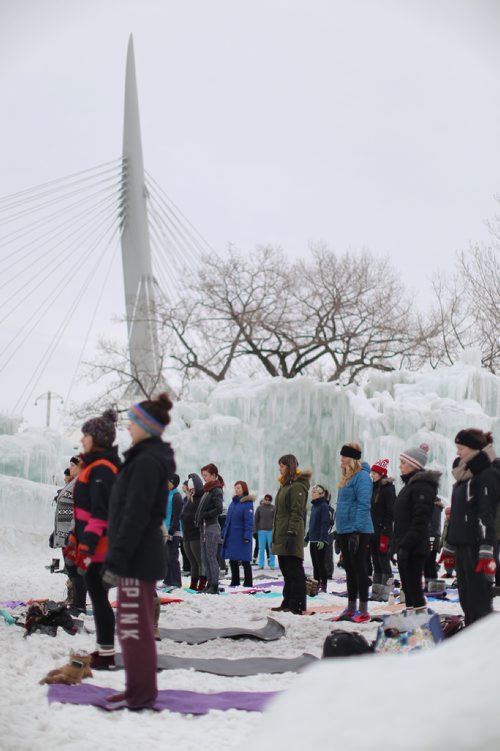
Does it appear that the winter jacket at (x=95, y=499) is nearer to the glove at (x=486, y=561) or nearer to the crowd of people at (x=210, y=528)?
the crowd of people at (x=210, y=528)

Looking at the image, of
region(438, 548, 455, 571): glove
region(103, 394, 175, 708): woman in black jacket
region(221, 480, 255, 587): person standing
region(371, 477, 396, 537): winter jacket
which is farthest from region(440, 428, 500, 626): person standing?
region(221, 480, 255, 587): person standing

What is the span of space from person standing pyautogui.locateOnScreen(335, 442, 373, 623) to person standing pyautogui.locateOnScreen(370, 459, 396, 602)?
1659mm

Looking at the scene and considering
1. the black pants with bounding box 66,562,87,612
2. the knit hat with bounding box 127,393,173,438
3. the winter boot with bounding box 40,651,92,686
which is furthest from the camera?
the black pants with bounding box 66,562,87,612

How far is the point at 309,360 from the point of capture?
34062 millimetres

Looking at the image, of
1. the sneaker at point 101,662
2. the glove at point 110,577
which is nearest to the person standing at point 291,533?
→ the sneaker at point 101,662

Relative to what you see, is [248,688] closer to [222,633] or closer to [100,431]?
[100,431]

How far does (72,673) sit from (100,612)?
0.63 metres

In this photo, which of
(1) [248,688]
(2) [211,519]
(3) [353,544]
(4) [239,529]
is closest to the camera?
(1) [248,688]

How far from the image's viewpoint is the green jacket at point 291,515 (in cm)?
997

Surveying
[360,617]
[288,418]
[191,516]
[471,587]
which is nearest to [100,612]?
[471,587]

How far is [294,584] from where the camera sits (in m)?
9.89

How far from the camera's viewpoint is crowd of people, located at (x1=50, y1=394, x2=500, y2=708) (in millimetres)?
5191

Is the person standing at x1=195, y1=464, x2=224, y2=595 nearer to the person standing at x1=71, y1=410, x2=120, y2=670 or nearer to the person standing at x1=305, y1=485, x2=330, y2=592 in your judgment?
the person standing at x1=305, y1=485, x2=330, y2=592

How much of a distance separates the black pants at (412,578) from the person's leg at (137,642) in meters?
3.23
